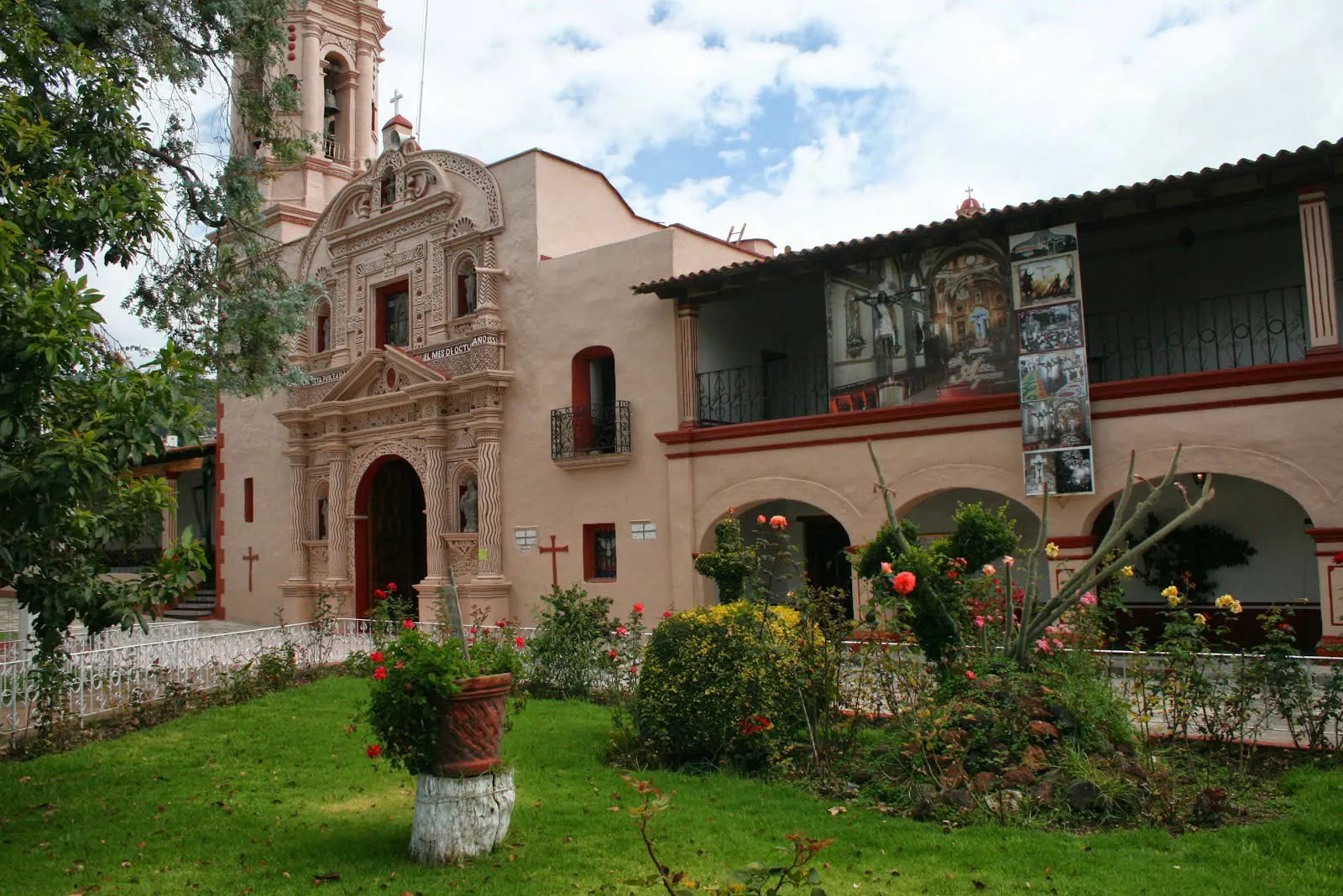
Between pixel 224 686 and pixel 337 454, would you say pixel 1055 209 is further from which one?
pixel 337 454

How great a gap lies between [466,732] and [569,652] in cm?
593

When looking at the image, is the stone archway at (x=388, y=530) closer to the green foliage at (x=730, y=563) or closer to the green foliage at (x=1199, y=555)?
the green foliage at (x=730, y=563)

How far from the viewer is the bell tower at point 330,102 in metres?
23.4

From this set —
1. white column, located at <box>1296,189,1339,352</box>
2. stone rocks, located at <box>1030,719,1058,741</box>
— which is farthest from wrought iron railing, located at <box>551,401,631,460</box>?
stone rocks, located at <box>1030,719,1058,741</box>

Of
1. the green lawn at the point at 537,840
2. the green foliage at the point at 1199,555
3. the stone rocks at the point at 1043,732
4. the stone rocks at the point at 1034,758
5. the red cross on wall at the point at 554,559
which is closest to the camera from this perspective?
the green lawn at the point at 537,840

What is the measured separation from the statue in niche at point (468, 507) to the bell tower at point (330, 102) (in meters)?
A: 8.63

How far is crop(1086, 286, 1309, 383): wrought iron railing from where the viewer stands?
13.7 meters

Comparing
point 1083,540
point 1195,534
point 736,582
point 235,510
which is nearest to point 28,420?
point 736,582

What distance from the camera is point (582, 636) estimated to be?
1230 centimetres

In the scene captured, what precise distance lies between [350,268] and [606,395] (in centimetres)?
693

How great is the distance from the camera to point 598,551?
17328 millimetres

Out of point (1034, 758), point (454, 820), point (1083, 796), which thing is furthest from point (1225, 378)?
point (454, 820)

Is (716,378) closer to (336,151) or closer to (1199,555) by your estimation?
(1199,555)

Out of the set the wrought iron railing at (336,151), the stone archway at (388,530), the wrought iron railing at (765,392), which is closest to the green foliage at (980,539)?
the wrought iron railing at (765,392)
